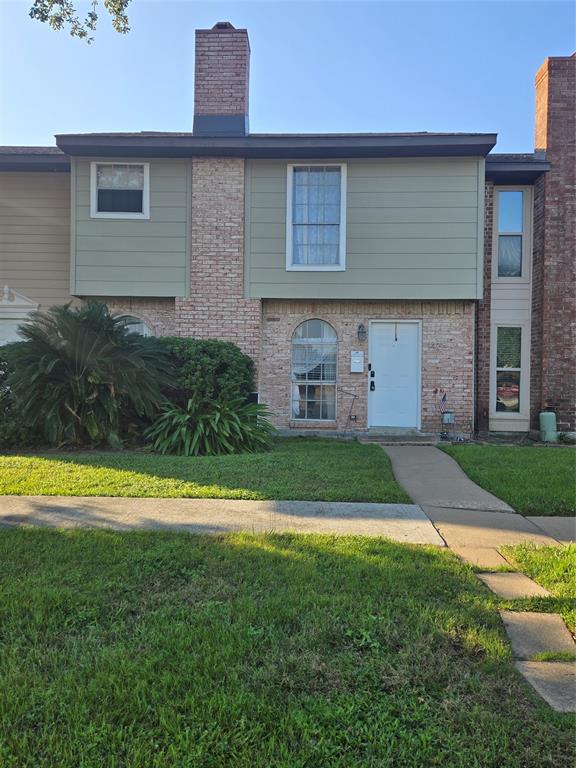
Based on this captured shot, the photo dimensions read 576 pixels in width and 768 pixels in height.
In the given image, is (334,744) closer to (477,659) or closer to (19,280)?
(477,659)

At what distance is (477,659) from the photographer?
2.59 metres

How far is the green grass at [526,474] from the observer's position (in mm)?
5602

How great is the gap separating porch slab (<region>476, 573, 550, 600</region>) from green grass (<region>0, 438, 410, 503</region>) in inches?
78.9

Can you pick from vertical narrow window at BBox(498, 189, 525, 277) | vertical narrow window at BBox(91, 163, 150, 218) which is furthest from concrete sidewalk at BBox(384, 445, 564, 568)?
vertical narrow window at BBox(91, 163, 150, 218)

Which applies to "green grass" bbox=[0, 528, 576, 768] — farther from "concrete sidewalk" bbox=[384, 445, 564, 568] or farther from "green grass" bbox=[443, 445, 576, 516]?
"green grass" bbox=[443, 445, 576, 516]

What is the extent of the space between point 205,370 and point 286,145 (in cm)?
486

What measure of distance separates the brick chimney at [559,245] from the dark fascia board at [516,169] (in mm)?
247

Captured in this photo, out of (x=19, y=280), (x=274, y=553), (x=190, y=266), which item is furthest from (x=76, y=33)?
(x=274, y=553)

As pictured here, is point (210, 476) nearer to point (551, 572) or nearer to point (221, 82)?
point (551, 572)

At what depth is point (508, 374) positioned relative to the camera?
1202 cm

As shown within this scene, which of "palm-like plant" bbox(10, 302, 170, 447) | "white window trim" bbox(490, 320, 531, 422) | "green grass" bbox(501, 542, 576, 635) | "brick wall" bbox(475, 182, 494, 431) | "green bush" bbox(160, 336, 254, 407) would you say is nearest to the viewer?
"green grass" bbox(501, 542, 576, 635)

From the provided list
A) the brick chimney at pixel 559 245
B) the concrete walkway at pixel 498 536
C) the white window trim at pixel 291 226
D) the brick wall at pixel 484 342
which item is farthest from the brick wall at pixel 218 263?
the brick chimney at pixel 559 245

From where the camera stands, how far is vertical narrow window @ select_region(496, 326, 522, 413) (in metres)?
12.0

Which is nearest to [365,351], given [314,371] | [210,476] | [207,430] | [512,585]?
[314,371]
